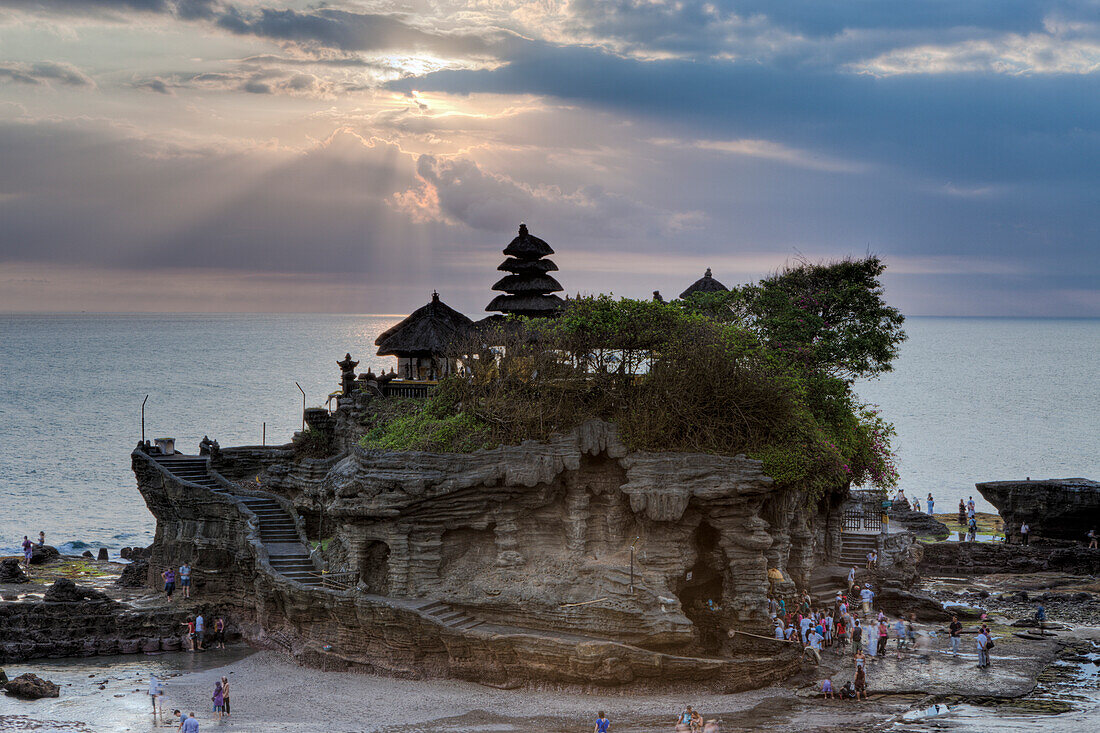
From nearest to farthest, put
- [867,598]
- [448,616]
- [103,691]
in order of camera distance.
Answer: [103,691]
[448,616]
[867,598]

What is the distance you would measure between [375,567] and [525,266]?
17.3m

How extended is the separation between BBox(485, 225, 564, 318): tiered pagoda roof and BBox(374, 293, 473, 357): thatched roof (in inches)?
86.3

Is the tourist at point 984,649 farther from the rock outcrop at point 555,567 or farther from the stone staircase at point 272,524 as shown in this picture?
the stone staircase at point 272,524

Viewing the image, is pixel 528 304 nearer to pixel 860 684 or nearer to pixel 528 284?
pixel 528 284

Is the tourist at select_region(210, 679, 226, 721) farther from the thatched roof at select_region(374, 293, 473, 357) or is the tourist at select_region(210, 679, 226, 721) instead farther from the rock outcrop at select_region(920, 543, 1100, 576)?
the rock outcrop at select_region(920, 543, 1100, 576)

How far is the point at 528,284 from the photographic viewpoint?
47094 millimetres

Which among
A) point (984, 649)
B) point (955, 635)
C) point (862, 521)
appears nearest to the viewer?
point (984, 649)

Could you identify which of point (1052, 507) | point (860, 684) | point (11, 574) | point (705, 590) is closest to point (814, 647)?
point (860, 684)

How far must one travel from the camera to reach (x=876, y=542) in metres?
41.8

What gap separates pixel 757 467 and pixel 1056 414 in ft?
388

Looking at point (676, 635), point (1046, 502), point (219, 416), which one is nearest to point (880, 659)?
point (676, 635)

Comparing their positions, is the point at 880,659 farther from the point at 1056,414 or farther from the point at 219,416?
the point at 1056,414

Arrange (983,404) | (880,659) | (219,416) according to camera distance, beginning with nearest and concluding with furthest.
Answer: (880,659) → (219,416) → (983,404)

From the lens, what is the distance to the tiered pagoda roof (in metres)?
46.7
